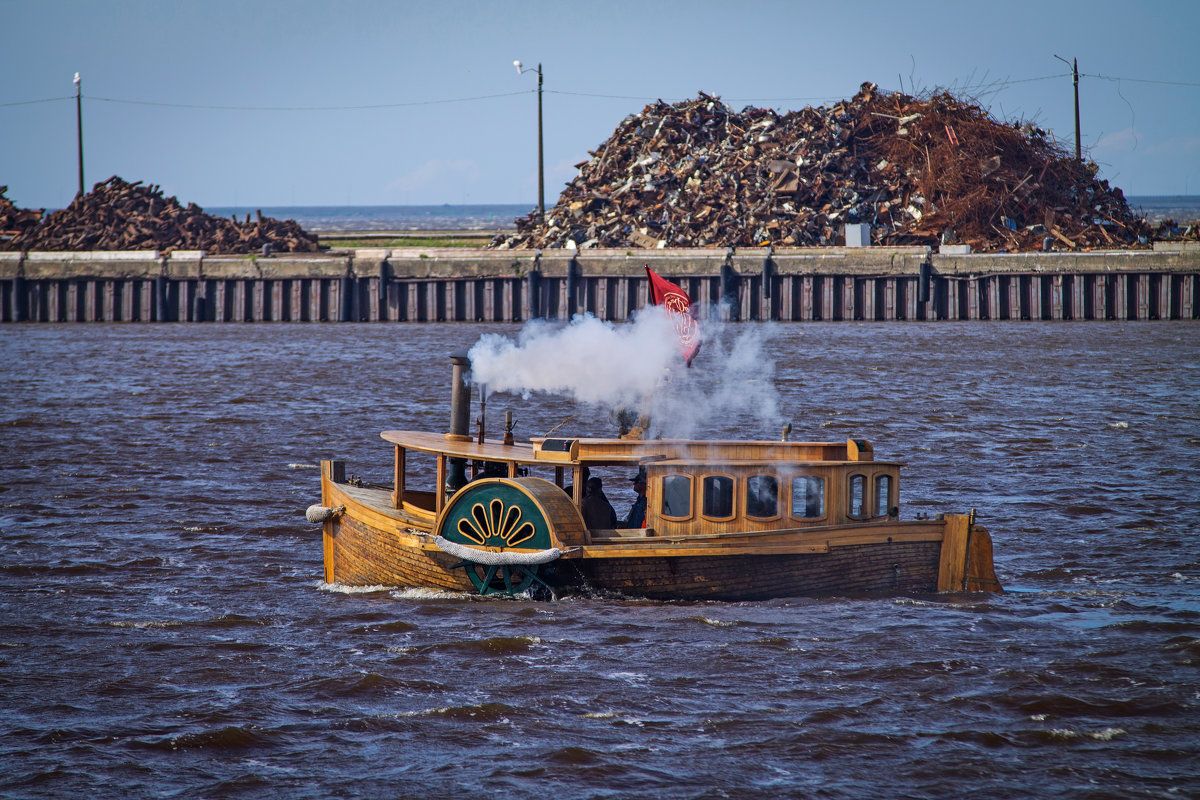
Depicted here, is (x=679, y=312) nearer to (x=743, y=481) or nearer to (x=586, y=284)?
(x=743, y=481)

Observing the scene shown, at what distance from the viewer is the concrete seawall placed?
48.8 metres

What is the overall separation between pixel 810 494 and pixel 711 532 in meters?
1.24

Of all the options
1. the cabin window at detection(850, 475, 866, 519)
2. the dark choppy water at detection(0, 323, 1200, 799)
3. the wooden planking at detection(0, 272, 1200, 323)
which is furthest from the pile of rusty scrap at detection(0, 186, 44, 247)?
the cabin window at detection(850, 475, 866, 519)

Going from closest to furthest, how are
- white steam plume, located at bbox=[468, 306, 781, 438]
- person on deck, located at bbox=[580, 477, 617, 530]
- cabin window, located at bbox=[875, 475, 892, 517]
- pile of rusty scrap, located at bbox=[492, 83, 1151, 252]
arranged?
cabin window, located at bbox=[875, 475, 892, 517] → person on deck, located at bbox=[580, 477, 617, 530] → white steam plume, located at bbox=[468, 306, 781, 438] → pile of rusty scrap, located at bbox=[492, 83, 1151, 252]

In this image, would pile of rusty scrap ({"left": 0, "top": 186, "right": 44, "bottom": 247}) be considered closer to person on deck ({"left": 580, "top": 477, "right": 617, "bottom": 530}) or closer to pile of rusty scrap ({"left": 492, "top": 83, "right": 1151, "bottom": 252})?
pile of rusty scrap ({"left": 492, "top": 83, "right": 1151, "bottom": 252})

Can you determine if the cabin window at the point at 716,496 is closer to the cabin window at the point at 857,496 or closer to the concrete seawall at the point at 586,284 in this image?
the cabin window at the point at 857,496

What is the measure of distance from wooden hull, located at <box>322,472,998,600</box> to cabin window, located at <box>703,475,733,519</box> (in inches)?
13.2

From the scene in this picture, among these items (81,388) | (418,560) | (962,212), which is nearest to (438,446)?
(418,560)

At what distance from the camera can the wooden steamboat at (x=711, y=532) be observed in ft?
46.4

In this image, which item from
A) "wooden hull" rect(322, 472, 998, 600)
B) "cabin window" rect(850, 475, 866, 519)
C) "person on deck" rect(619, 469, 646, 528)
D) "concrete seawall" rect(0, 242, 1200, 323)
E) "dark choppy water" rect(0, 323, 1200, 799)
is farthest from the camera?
"concrete seawall" rect(0, 242, 1200, 323)

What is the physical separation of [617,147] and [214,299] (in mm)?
22284

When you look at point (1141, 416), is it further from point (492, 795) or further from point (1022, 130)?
point (1022, 130)

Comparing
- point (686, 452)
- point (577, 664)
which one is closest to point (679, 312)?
point (686, 452)

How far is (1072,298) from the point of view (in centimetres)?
4903
